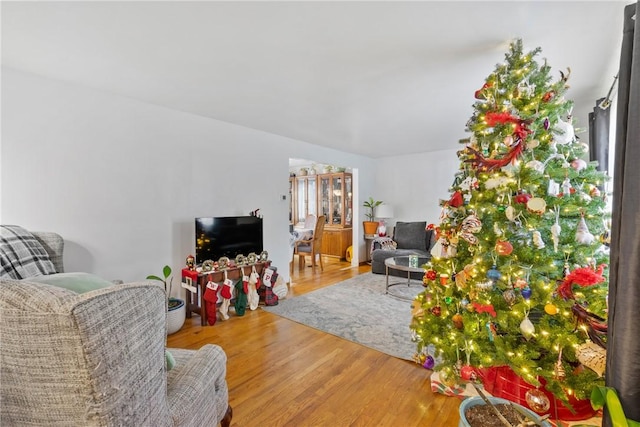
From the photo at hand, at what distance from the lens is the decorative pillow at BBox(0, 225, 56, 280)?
69.7 inches

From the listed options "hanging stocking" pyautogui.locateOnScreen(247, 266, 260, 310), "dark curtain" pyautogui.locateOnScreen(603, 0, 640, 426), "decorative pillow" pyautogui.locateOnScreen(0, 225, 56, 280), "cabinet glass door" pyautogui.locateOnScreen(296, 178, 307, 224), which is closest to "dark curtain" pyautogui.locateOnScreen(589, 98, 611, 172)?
"dark curtain" pyautogui.locateOnScreen(603, 0, 640, 426)

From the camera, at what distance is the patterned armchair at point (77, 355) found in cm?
69

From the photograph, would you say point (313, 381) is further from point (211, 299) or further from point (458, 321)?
point (211, 299)

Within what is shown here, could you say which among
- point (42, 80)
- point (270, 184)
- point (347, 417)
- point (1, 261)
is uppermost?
point (42, 80)

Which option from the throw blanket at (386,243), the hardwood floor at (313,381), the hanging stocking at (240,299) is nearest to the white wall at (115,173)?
the hanging stocking at (240,299)

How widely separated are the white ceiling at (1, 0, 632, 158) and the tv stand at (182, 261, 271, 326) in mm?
1772

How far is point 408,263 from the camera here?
12.8 ft

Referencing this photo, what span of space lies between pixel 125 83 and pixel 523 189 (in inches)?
123

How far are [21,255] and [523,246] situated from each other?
3154 millimetres

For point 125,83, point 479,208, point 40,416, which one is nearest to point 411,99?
point 479,208

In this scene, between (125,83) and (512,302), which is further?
(125,83)

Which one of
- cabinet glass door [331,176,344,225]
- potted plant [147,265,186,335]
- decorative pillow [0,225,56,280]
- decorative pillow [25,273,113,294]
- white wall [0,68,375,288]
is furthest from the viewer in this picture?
cabinet glass door [331,176,344,225]

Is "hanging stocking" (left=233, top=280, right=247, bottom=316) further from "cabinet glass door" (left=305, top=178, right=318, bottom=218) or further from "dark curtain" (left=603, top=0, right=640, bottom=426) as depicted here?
"cabinet glass door" (left=305, top=178, right=318, bottom=218)

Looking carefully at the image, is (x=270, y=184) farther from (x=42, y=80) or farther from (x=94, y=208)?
(x=42, y=80)
